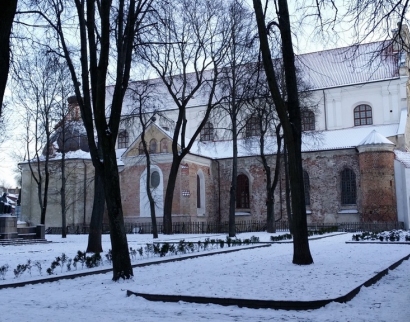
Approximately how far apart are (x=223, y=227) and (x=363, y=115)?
13244mm

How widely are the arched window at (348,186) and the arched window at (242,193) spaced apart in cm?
738

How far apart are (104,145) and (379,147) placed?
82.0 feet

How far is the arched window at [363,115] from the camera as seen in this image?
35.2 meters

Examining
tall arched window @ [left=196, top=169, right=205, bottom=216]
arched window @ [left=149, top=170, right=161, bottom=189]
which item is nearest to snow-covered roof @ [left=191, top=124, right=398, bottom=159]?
tall arched window @ [left=196, top=169, right=205, bottom=216]

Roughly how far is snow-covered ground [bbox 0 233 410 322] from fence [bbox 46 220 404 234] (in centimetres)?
1940

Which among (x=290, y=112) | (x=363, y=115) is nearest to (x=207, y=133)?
(x=363, y=115)

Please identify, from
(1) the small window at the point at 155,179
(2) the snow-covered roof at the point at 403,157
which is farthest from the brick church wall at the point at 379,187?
(1) the small window at the point at 155,179

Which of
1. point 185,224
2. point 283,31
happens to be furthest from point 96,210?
point 185,224

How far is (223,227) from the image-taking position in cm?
3650

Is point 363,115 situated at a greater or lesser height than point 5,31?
greater

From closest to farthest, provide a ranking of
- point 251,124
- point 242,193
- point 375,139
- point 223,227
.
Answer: point 251,124 < point 375,139 < point 223,227 < point 242,193

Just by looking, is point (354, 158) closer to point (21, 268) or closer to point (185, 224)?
Answer: point (185, 224)

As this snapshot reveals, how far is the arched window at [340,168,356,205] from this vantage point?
33.3 meters

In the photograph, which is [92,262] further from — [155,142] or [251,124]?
[155,142]
